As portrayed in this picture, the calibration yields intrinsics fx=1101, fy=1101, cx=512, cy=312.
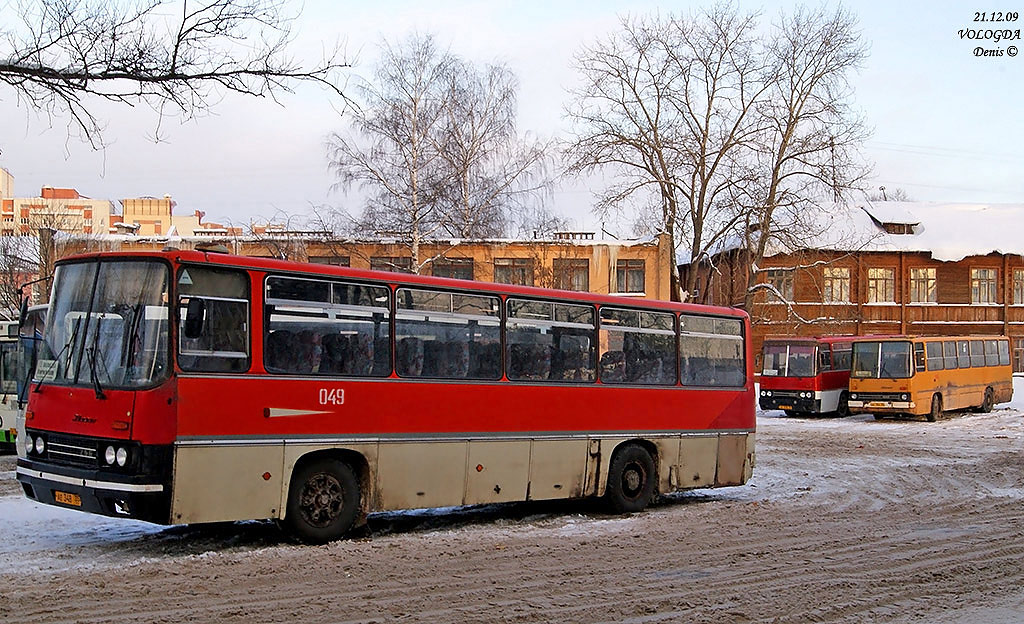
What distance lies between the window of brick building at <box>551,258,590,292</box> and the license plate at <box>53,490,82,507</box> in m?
37.3

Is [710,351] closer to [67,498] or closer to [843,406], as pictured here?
[67,498]

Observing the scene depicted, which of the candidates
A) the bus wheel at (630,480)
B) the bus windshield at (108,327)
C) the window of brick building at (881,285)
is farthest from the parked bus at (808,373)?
the bus windshield at (108,327)

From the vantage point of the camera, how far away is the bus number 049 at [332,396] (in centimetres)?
1136

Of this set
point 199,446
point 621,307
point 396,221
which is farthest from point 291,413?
point 396,221

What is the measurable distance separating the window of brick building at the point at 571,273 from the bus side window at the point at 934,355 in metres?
16.1

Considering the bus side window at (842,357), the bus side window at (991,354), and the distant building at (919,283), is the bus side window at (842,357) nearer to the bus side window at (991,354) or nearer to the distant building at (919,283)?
the bus side window at (991,354)

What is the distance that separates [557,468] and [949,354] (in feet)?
90.4

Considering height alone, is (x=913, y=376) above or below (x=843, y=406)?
above

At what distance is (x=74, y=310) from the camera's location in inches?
424

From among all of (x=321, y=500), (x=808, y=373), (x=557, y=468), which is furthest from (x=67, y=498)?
(x=808, y=373)

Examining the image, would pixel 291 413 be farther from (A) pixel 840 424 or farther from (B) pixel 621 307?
(A) pixel 840 424

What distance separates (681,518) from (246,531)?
5.61 meters

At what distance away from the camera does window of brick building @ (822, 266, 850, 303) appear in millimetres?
62719

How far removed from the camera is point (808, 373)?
3778 centimetres
